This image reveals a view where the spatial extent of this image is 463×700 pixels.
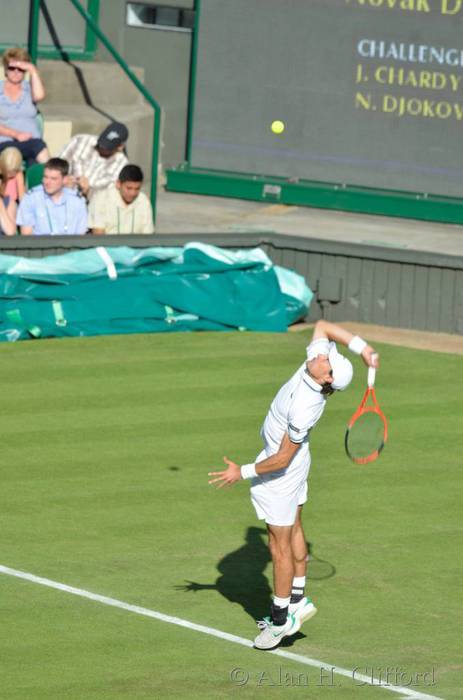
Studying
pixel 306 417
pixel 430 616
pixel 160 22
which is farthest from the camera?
pixel 160 22

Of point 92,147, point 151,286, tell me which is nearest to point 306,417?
point 151,286

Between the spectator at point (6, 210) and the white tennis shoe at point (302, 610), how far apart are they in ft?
29.3

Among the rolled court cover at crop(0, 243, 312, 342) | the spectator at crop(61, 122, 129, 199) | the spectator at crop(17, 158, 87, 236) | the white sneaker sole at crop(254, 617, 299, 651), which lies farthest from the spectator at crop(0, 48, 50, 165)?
the white sneaker sole at crop(254, 617, 299, 651)

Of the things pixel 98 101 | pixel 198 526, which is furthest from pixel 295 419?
pixel 98 101

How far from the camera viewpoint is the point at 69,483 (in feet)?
42.7

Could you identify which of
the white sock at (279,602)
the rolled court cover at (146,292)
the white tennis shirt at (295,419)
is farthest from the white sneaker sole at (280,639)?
the rolled court cover at (146,292)

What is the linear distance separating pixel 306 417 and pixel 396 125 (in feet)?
46.7

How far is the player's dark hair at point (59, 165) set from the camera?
17984mm

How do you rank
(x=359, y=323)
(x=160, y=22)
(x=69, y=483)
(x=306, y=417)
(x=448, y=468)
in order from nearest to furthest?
1. (x=306, y=417)
2. (x=69, y=483)
3. (x=448, y=468)
4. (x=359, y=323)
5. (x=160, y=22)

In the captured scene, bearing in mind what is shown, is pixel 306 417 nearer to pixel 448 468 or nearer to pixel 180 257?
pixel 448 468

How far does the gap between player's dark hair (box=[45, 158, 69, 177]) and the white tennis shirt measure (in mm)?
8506

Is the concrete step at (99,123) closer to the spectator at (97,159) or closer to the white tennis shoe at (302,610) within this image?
the spectator at (97,159)

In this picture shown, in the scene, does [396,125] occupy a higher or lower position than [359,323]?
higher

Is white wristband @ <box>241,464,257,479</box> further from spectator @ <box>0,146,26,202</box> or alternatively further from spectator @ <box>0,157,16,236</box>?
spectator @ <box>0,146,26,202</box>
